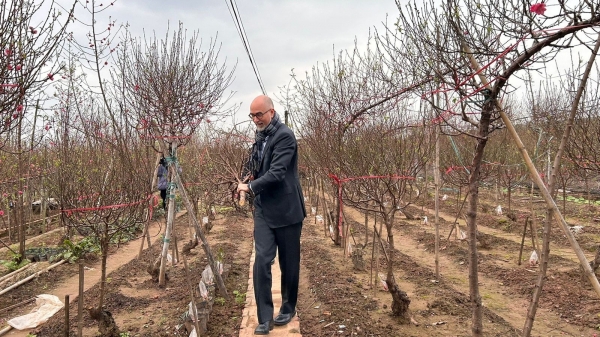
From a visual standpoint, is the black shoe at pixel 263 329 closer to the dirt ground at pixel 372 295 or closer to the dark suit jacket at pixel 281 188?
the dirt ground at pixel 372 295

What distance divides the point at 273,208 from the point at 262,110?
2.77 feet

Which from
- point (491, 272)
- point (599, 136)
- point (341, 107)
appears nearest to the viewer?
point (599, 136)

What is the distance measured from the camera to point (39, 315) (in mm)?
4352

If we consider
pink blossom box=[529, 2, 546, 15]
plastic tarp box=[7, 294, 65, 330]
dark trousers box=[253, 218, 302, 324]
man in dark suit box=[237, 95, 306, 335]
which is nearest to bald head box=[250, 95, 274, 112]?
man in dark suit box=[237, 95, 306, 335]

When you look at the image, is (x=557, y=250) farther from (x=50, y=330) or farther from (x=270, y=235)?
(x=50, y=330)

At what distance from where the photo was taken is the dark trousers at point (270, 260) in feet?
10.9

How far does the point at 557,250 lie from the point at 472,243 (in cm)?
613

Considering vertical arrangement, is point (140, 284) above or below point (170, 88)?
below

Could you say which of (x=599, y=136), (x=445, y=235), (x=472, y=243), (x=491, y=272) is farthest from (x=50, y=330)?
(x=445, y=235)

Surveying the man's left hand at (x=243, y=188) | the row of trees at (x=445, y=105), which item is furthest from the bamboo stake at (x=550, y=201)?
the man's left hand at (x=243, y=188)

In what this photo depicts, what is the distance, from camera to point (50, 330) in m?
3.96

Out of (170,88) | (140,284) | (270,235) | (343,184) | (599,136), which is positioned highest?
(170,88)

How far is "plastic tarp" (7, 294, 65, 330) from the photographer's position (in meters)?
4.20

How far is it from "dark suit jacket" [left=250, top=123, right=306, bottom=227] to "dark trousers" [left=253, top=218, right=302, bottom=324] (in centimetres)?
9
